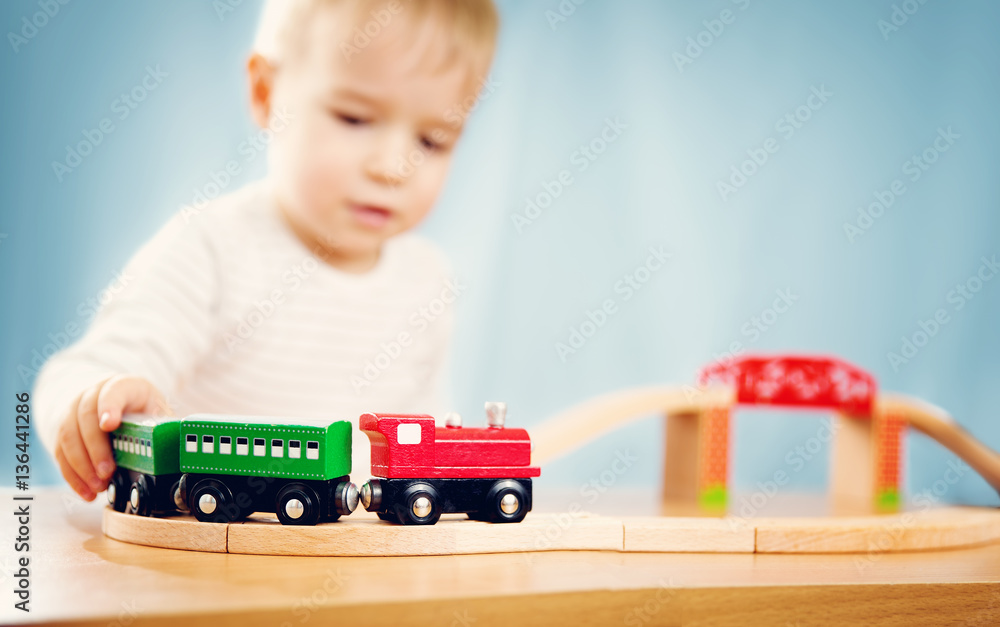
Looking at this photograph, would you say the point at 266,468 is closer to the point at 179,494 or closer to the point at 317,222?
the point at 179,494

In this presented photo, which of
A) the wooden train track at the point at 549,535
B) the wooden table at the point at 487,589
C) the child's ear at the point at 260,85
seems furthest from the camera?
the child's ear at the point at 260,85

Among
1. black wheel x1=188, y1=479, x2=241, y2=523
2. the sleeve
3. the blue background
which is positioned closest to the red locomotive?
black wheel x1=188, y1=479, x2=241, y2=523

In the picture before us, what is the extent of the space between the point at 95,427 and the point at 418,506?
340mm

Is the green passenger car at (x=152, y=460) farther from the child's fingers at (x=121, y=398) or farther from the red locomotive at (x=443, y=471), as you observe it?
the red locomotive at (x=443, y=471)

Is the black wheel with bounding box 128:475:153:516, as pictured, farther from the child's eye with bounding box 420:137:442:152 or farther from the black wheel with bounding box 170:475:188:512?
the child's eye with bounding box 420:137:442:152

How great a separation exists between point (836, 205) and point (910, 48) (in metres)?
0.36

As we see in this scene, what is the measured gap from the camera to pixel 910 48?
175 cm

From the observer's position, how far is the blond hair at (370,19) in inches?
49.6

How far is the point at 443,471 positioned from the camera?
2.60 feet

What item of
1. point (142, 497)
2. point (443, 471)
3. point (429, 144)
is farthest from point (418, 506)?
point (429, 144)

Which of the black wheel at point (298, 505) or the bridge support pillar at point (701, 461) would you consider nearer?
the black wheel at point (298, 505)

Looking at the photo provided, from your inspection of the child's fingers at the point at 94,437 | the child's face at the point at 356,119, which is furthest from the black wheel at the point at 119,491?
the child's face at the point at 356,119

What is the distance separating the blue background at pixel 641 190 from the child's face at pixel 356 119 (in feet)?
0.33

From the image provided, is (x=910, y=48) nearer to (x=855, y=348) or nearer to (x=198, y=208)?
(x=855, y=348)
